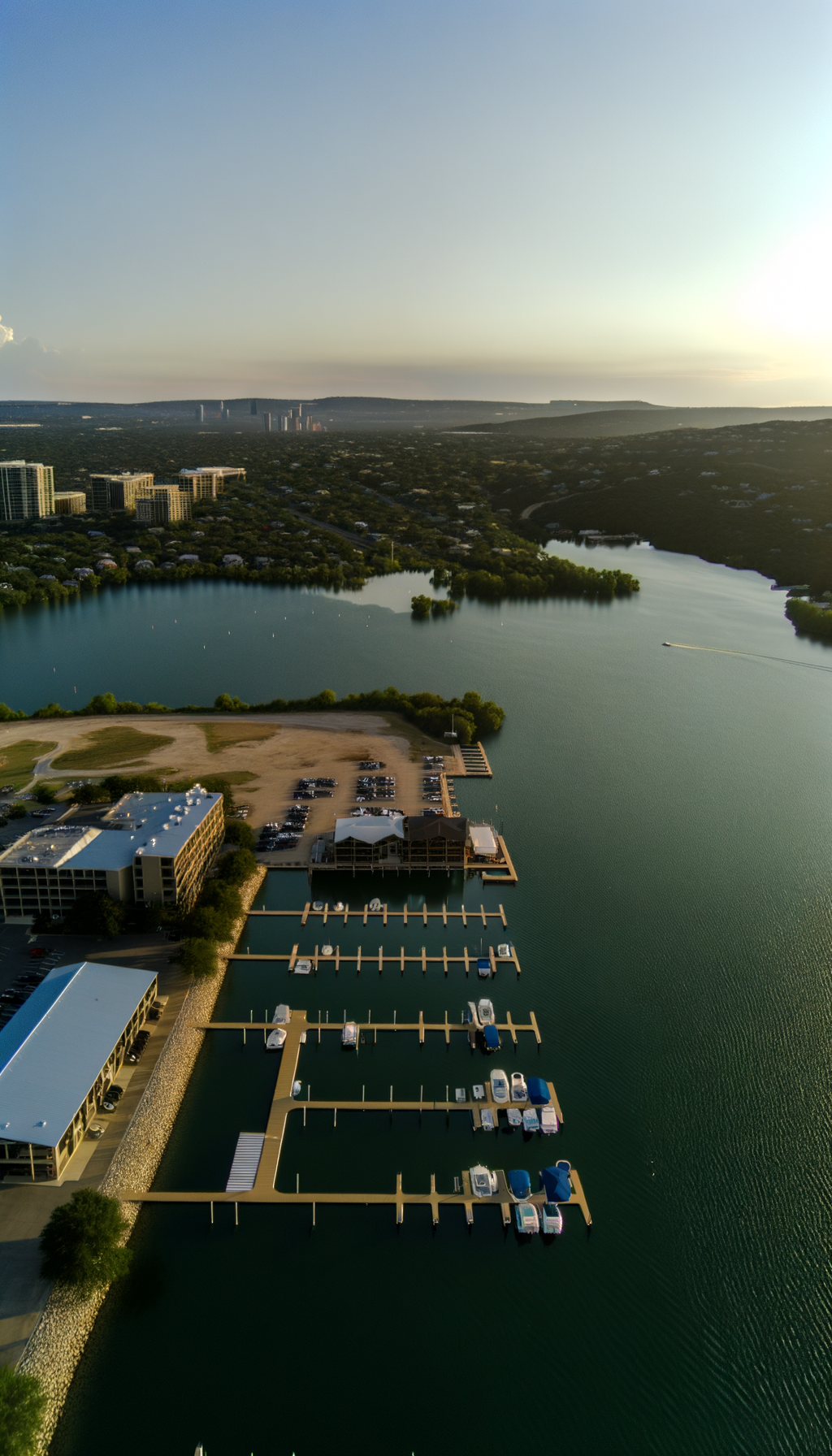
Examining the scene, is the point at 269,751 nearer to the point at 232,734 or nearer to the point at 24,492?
the point at 232,734

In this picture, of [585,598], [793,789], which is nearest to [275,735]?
[793,789]

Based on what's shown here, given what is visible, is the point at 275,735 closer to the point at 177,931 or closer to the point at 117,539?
the point at 177,931

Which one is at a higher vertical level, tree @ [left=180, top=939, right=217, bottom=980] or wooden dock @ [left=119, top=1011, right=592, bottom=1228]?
tree @ [left=180, top=939, right=217, bottom=980]

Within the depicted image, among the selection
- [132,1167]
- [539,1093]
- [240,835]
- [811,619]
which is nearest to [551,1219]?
[539,1093]

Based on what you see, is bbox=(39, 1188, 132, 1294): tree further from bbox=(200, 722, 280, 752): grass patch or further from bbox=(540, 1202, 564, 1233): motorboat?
bbox=(200, 722, 280, 752): grass patch

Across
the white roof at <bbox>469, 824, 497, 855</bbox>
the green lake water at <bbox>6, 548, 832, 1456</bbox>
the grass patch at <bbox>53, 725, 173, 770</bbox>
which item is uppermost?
the grass patch at <bbox>53, 725, 173, 770</bbox>

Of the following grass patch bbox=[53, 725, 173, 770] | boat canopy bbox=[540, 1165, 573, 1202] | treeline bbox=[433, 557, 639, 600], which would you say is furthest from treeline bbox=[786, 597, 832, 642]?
boat canopy bbox=[540, 1165, 573, 1202]

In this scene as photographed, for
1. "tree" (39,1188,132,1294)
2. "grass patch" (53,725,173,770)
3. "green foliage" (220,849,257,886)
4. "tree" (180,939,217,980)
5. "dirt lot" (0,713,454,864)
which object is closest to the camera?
"tree" (39,1188,132,1294)
